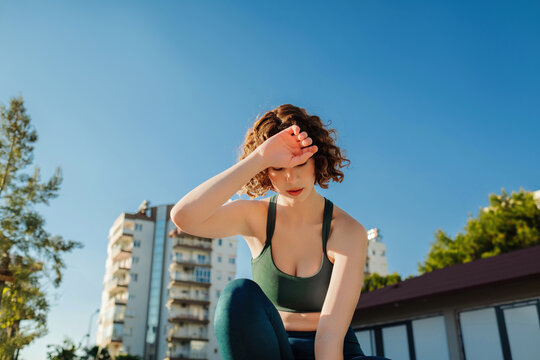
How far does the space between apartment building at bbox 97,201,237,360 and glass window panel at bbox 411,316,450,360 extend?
1912 inches

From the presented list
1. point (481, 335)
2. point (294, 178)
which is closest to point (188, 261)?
point (481, 335)

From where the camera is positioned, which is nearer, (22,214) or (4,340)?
(4,340)

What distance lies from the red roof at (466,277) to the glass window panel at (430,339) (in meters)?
0.98

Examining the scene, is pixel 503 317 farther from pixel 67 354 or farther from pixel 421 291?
pixel 67 354

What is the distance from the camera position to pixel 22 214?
2030 centimetres

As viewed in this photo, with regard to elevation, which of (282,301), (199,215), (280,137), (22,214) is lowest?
(282,301)

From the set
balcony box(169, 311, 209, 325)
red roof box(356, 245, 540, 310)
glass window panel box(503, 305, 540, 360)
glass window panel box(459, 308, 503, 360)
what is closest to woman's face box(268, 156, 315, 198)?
red roof box(356, 245, 540, 310)

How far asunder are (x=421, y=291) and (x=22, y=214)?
16.7 m

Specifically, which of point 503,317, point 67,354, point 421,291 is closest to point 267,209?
point 503,317

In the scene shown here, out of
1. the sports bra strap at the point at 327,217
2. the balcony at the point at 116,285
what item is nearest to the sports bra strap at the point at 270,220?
the sports bra strap at the point at 327,217

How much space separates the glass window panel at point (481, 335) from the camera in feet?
40.2

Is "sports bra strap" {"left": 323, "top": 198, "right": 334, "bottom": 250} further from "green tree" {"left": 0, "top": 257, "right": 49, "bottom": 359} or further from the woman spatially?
"green tree" {"left": 0, "top": 257, "right": 49, "bottom": 359}

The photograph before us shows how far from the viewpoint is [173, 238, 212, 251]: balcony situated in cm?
6431

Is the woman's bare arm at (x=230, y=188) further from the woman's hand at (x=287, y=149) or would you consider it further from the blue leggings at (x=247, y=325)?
the blue leggings at (x=247, y=325)
